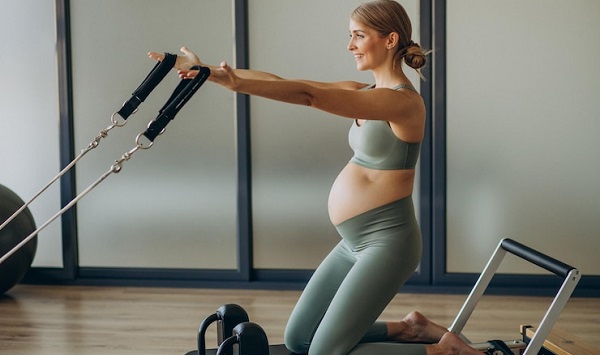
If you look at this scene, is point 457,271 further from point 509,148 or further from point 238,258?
point 238,258

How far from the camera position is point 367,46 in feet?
8.43

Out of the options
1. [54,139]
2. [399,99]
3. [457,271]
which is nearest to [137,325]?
[54,139]

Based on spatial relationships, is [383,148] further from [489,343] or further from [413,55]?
[489,343]

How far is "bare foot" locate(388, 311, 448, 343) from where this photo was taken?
2.82 metres

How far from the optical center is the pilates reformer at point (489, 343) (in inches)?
92.7

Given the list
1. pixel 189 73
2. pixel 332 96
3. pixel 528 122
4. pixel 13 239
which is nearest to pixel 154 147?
pixel 13 239

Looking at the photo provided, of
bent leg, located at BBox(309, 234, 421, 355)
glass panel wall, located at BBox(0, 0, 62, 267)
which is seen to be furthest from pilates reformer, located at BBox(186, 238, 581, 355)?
glass panel wall, located at BBox(0, 0, 62, 267)

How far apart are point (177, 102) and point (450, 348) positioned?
3.72ft

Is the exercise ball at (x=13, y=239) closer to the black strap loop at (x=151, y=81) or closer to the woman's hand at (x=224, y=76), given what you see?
the black strap loop at (x=151, y=81)

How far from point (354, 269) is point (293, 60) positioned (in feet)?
7.01

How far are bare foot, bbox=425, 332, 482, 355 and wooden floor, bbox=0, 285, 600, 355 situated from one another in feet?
3.35

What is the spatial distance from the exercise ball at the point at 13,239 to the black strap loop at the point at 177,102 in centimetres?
228

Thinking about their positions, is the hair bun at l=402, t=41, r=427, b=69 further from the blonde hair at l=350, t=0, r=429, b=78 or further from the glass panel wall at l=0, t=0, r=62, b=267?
the glass panel wall at l=0, t=0, r=62, b=267

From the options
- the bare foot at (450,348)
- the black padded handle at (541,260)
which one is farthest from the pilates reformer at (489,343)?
the bare foot at (450,348)
